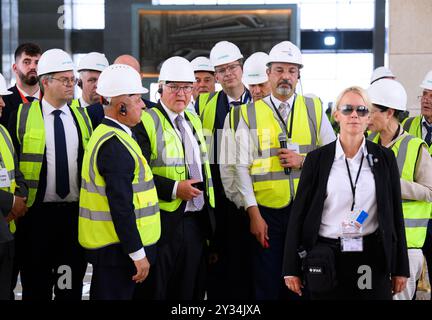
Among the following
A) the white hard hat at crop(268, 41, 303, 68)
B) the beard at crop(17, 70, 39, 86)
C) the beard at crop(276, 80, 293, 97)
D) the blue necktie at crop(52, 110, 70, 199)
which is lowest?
the blue necktie at crop(52, 110, 70, 199)

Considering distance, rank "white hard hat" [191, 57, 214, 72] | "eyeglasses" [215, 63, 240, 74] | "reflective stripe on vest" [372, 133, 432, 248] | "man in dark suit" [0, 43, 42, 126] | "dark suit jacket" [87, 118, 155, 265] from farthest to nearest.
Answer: "white hard hat" [191, 57, 214, 72] → "eyeglasses" [215, 63, 240, 74] → "man in dark suit" [0, 43, 42, 126] → "reflective stripe on vest" [372, 133, 432, 248] → "dark suit jacket" [87, 118, 155, 265]

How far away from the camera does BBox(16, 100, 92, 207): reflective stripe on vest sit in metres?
5.27

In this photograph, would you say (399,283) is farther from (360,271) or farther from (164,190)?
(164,190)

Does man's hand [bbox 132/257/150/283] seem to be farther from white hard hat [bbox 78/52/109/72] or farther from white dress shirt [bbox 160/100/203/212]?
white hard hat [bbox 78/52/109/72]

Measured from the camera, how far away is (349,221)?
13.6 feet

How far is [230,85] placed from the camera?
6.49 m

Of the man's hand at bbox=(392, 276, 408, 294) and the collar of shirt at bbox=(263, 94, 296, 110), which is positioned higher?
the collar of shirt at bbox=(263, 94, 296, 110)

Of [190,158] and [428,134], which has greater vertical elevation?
[428,134]

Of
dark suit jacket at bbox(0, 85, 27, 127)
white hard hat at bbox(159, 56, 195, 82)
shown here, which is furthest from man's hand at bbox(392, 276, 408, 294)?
dark suit jacket at bbox(0, 85, 27, 127)

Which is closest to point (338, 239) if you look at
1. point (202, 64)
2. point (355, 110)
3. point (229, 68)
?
point (355, 110)

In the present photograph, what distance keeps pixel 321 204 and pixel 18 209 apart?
2.05 m

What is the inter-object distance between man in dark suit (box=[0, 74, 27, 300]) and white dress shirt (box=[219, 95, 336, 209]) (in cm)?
144

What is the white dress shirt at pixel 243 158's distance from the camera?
5484 millimetres

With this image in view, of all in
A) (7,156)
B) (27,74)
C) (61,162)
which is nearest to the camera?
(7,156)
